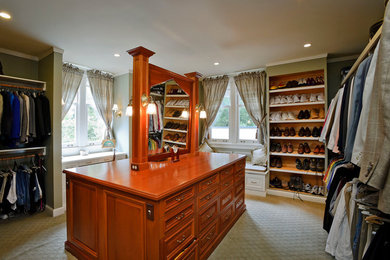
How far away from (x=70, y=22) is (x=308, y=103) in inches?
156

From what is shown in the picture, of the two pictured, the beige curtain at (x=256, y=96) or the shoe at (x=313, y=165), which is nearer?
the shoe at (x=313, y=165)

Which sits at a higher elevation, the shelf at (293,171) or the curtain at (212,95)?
the curtain at (212,95)

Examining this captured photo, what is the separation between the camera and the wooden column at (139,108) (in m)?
1.95

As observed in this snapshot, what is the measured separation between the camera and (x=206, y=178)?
1917 mm

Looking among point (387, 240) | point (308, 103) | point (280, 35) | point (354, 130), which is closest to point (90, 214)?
point (387, 240)

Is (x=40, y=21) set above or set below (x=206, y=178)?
above

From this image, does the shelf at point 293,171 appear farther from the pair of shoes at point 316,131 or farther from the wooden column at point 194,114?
the wooden column at point 194,114

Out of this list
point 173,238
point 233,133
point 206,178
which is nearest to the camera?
point 173,238

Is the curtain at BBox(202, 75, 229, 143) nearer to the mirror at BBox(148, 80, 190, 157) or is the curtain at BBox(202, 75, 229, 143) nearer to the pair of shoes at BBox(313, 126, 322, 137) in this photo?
the mirror at BBox(148, 80, 190, 157)

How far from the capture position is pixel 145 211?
4.46 ft

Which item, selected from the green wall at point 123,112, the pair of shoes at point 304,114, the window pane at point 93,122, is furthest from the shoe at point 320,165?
the window pane at point 93,122

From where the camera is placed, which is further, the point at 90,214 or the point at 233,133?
the point at 233,133

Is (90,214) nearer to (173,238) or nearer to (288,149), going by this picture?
(173,238)

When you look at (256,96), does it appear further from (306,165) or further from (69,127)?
(69,127)
